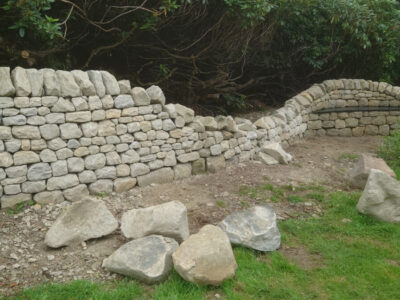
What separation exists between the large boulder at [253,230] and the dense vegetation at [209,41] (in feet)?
10.3

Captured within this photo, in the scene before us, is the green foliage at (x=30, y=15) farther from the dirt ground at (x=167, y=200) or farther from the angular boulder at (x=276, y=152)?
the angular boulder at (x=276, y=152)

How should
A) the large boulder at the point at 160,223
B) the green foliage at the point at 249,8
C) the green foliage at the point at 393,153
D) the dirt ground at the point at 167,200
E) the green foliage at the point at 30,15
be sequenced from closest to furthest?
1. the dirt ground at the point at 167,200
2. the large boulder at the point at 160,223
3. the green foliage at the point at 30,15
4. the green foliage at the point at 249,8
5. the green foliage at the point at 393,153

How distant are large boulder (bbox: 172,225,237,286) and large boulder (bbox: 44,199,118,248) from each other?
3.41 feet

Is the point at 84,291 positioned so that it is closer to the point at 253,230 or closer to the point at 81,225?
the point at 81,225

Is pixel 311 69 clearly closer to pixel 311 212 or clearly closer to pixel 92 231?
pixel 311 212

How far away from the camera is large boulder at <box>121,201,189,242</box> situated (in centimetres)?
365

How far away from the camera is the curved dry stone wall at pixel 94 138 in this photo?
4.18 m

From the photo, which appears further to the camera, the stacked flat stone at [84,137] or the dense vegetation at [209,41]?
the dense vegetation at [209,41]

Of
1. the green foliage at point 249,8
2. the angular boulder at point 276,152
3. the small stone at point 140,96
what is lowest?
the angular boulder at point 276,152

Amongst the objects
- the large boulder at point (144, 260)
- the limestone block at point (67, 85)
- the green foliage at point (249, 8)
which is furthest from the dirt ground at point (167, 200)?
the green foliage at point (249, 8)

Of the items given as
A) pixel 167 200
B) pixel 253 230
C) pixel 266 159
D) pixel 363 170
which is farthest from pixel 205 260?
pixel 266 159

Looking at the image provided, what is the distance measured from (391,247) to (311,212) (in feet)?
3.45

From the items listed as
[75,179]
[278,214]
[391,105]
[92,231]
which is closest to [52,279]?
[92,231]

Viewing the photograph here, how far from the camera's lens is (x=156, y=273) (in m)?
3.18
